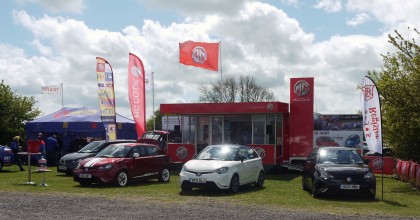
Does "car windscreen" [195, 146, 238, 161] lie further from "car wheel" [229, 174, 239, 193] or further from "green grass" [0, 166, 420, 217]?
"green grass" [0, 166, 420, 217]

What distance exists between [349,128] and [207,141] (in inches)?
1014

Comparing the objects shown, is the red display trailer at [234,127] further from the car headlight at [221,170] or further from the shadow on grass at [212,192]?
the car headlight at [221,170]

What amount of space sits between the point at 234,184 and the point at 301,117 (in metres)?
8.46

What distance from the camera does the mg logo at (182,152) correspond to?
24.6 metres

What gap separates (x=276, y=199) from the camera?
14359 mm

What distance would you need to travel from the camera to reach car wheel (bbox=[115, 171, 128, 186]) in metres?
17.4

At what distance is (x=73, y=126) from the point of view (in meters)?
30.0

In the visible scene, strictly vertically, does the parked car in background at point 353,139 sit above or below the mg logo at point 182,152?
above

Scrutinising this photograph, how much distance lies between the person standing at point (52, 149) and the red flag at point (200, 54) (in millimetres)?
8305

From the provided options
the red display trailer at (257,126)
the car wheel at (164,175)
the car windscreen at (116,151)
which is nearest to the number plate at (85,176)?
the car windscreen at (116,151)

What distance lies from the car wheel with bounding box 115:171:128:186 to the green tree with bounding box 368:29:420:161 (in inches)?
371

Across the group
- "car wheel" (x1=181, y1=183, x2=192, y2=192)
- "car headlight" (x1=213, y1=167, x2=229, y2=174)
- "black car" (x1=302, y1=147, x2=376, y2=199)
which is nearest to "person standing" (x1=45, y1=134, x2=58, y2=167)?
"car wheel" (x1=181, y1=183, x2=192, y2=192)

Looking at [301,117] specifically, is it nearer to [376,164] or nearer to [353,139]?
[376,164]

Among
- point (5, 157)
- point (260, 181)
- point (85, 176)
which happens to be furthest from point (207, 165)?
point (5, 157)
